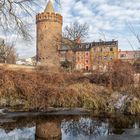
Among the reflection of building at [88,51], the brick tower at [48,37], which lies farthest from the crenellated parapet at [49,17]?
the reflection of building at [88,51]

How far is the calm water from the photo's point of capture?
28.0 ft

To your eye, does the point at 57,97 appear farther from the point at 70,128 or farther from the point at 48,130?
the point at 48,130

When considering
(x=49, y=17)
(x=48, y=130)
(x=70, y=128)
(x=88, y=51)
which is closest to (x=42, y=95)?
(x=70, y=128)

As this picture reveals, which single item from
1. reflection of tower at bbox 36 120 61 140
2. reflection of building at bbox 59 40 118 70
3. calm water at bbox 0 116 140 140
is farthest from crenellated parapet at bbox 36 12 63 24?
reflection of tower at bbox 36 120 61 140

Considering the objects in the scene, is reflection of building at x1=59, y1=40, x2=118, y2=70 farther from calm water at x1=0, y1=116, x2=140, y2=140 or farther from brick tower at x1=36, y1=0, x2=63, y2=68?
calm water at x1=0, y1=116, x2=140, y2=140

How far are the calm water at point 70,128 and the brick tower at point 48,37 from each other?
1618 inches

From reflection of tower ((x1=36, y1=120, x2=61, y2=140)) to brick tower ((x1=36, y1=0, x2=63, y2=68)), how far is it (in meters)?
42.0

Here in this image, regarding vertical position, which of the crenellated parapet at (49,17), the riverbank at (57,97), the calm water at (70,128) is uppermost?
the crenellated parapet at (49,17)

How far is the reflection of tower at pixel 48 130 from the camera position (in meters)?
8.62

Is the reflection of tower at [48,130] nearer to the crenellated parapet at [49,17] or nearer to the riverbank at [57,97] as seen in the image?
the riverbank at [57,97]

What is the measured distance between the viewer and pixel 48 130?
941 cm

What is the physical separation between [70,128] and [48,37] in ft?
148

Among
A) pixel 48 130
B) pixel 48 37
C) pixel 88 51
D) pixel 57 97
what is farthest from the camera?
pixel 88 51

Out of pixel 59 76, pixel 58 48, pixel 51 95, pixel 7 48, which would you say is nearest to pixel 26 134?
pixel 51 95
